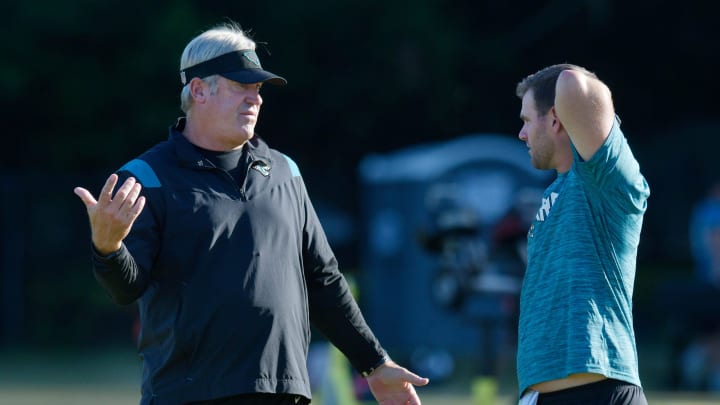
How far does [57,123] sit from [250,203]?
15.1 m

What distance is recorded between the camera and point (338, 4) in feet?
62.0

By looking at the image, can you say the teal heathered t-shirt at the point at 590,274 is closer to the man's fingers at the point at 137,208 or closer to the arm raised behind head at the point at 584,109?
the arm raised behind head at the point at 584,109

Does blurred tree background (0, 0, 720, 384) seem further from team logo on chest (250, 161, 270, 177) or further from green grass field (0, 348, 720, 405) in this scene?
team logo on chest (250, 161, 270, 177)

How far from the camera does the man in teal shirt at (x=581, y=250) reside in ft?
12.9

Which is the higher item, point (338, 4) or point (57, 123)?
point (338, 4)

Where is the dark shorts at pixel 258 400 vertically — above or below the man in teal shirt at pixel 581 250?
below

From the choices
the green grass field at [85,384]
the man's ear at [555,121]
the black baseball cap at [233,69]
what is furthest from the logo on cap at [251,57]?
the green grass field at [85,384]

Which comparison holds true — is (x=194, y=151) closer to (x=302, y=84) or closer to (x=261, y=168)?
(x=261, y=168)

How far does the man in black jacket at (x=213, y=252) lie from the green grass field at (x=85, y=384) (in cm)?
667

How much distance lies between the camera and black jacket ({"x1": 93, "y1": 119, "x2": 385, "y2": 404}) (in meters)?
4.32

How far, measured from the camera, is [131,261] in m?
4.17

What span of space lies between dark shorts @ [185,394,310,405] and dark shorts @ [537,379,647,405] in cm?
99

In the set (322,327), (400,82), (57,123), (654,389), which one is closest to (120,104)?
(57,123)

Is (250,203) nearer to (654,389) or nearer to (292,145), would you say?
(654,389)
